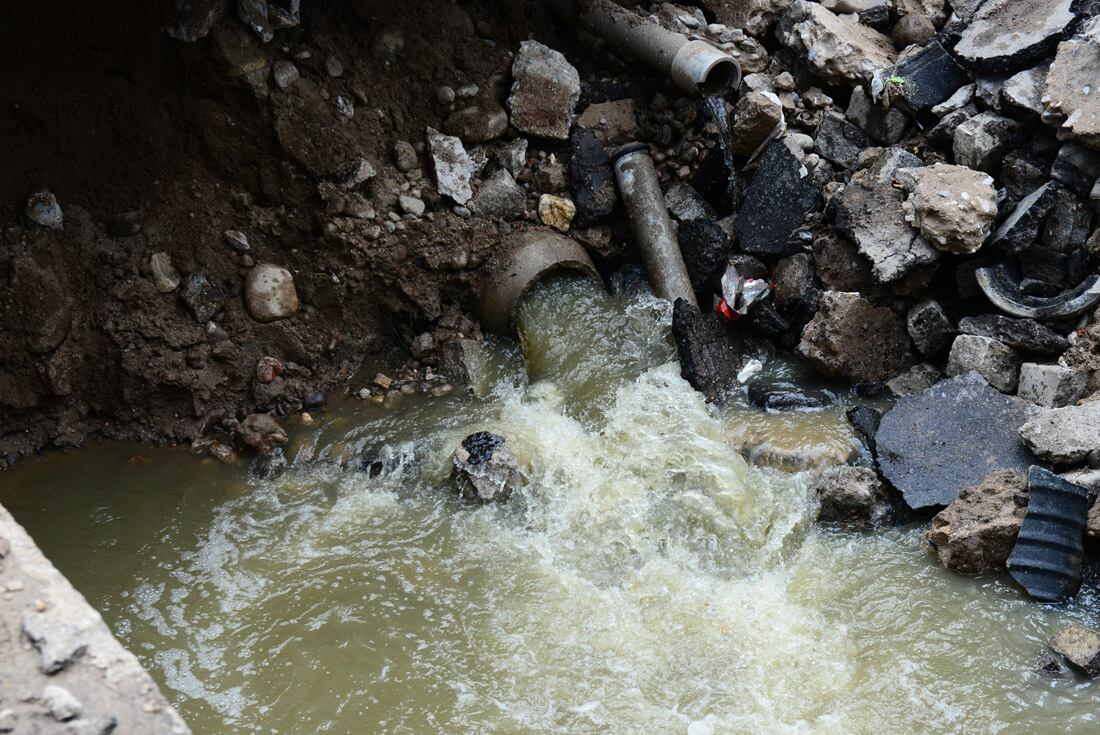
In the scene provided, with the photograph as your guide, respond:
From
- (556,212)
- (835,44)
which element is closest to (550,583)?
(556,212)

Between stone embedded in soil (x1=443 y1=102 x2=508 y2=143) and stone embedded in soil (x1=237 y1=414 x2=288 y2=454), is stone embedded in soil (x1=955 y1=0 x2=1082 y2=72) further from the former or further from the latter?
stone embedded in soil (x1=237 y1=414 x2=288 y2=454)

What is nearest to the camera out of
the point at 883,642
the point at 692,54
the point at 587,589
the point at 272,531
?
the point at 883,642

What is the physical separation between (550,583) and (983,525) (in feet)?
5.67

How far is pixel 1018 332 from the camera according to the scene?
433 cm

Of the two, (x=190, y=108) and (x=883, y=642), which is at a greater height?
(x=190, y=108)

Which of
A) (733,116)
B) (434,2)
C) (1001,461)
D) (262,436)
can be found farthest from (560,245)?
(1001,461)

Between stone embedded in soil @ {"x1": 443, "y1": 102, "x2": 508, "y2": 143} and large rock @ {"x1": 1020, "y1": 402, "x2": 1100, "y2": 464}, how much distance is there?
3103 mm

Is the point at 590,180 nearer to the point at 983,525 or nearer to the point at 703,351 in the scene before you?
the point at 703,351

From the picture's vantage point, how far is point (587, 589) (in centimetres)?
379

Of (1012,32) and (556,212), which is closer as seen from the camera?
(1012,32)

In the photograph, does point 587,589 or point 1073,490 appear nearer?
point 1073,490

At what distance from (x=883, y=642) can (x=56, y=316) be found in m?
4.03

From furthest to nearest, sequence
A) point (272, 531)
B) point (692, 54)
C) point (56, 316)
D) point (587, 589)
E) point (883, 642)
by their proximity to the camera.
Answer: point (692, 54)
point (56, 316)
point (272, 531)
point (587, 589)
point (883, 642)

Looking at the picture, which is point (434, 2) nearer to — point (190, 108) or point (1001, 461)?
point (190, 108)
